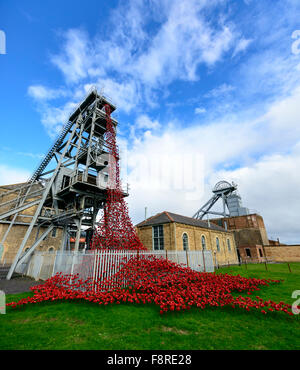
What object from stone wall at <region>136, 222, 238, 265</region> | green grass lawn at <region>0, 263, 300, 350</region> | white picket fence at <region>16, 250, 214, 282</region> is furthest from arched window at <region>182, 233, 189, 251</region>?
green grass lawn at <region>0, 263, 300, 350</region>

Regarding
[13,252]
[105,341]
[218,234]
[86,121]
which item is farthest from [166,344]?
[13,252]

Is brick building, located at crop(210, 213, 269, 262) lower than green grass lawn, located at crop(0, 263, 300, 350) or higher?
higher

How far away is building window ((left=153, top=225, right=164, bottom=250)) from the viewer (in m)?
17.8

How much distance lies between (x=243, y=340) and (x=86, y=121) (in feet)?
62.7

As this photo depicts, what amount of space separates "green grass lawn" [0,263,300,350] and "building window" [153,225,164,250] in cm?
1232

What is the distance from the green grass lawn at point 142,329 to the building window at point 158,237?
12.3 m

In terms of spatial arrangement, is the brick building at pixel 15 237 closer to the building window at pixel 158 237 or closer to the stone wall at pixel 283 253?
the building window at pixel 158 237

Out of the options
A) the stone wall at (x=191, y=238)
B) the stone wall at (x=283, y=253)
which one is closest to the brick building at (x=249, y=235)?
the stone wall at (x=283, y=253)

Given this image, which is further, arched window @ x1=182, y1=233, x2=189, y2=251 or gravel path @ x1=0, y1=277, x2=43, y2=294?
arched window @ x1=182, y1=233, x2=189, y2=251

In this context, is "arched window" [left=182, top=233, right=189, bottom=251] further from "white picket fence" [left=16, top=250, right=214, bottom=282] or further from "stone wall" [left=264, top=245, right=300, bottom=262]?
"stone wall" [left=264, top=245, right=300, bottom=262]

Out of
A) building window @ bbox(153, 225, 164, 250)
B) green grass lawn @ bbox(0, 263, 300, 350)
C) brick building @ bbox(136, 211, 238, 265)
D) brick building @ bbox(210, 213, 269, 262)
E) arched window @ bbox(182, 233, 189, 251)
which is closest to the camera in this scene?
green grass lawn @ bbox(0, 263, 300, 350)

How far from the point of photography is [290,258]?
27.7 metres

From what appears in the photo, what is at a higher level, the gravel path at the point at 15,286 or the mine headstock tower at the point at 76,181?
the mine headstock tower at the point at 76,181

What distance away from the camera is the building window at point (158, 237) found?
1783 cm
